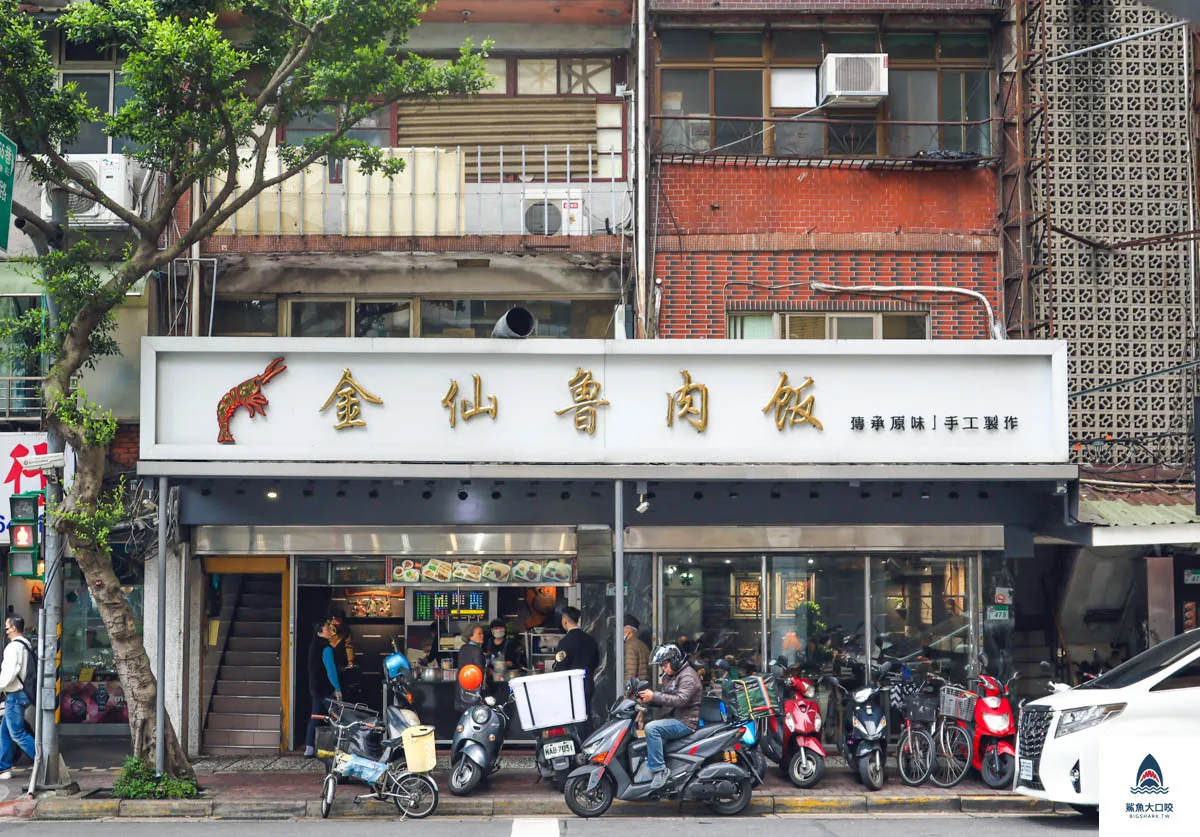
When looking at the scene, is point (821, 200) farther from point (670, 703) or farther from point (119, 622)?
point (119, 622)

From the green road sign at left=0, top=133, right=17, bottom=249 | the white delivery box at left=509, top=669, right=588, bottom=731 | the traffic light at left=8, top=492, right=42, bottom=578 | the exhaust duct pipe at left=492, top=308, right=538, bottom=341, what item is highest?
the green road sign at left=0, top=133, right=17, bottom=249

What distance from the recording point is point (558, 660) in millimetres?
15438

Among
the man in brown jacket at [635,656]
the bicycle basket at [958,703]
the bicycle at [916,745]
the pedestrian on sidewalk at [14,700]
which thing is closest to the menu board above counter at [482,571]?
the man in brown jacket at [635,656]

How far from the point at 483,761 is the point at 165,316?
26.4ft

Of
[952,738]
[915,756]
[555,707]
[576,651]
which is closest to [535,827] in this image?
[555,707]

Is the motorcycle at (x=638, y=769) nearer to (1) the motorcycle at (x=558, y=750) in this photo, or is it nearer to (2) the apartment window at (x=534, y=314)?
(1) the motorcycle at (x=558, y=750)

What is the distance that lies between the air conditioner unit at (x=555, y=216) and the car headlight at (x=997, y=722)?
8.21 m

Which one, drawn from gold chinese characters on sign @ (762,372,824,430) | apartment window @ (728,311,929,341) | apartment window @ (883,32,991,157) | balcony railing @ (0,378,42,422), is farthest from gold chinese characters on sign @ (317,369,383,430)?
apartment window @ (883,32,991,157)

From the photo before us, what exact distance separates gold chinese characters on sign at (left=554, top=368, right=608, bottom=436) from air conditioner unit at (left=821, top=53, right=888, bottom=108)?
19.8ft

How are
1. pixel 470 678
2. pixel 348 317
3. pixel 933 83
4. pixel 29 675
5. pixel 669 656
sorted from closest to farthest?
pixel 669 656 → pixel 470 678 → pixel 29 675 → pixel 933 83 → pixel 348 317

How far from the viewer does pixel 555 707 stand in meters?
13.6

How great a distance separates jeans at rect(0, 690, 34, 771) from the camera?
14.9 meters

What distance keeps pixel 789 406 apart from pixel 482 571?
16.2 ft

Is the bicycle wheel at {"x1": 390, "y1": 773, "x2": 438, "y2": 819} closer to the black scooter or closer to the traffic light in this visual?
the black scooter
